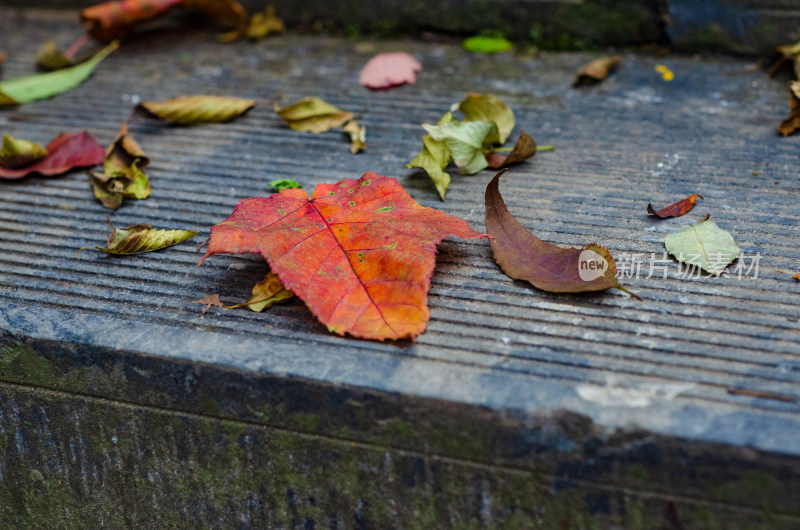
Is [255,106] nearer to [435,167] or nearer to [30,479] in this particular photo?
[435,167]

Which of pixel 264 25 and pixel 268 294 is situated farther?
pixel 264 25

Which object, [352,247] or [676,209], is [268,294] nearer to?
[352,247]

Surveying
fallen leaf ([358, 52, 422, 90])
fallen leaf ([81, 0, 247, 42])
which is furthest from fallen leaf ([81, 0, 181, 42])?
fallen leaf ([358, 52, 422, 90])

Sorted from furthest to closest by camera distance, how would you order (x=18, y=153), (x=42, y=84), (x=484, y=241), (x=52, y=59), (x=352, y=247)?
(x=52, y=59) → (x=42, y=84) → (x=18, y=153) → (x=484, y=241) → (x=352, y=247)

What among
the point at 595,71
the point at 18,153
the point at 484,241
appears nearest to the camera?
the point at 484,241

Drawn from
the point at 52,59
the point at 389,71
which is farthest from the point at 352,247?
the point at 52,59

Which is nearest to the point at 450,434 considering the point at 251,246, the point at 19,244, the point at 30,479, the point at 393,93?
the point at 251,246
